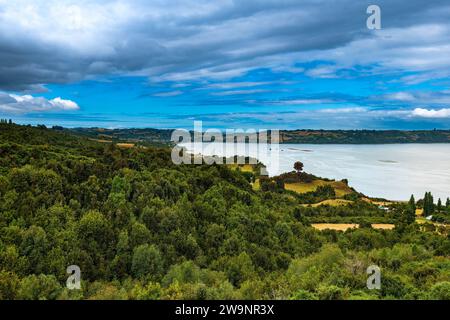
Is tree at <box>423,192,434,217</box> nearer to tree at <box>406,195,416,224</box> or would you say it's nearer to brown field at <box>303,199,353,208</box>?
tree at <box>406,195,416,224</box>

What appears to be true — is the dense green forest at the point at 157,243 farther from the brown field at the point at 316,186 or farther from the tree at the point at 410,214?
the brown field at the point at 316,186

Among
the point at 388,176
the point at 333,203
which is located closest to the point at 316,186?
the point at 333,203

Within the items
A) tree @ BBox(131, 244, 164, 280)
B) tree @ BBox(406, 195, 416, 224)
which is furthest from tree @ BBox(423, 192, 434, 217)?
tree @ BBox(131, 244, 164, 280)

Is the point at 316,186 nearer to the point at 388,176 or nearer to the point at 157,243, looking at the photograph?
the point at 388,176

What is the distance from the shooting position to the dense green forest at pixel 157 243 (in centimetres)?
2284

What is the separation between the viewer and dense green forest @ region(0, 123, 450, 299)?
22.8 meters

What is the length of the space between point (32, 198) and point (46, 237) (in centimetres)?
470

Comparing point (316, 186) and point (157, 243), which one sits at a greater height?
point (157, 243)

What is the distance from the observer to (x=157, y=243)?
1352 inches

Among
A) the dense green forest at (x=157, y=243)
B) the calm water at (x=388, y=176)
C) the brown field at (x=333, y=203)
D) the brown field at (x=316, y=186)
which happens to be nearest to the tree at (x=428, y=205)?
the brown field at (x=333, y=203)

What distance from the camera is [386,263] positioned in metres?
35.3

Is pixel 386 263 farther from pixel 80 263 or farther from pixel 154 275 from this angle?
pixel 80 263
